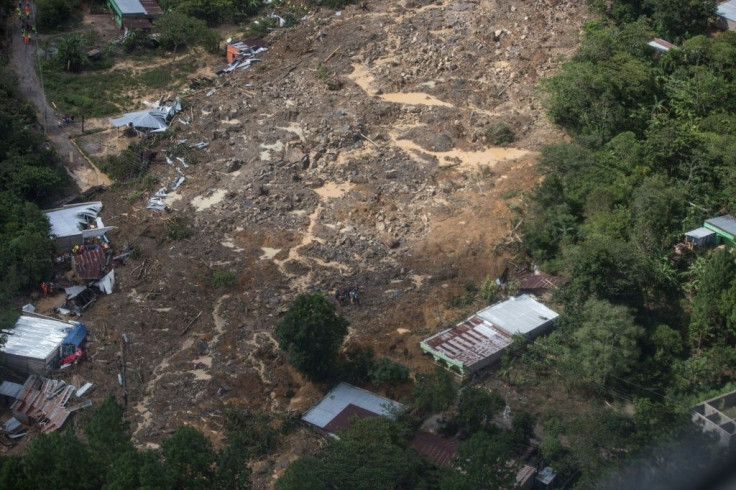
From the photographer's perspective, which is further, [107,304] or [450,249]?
[450,249]

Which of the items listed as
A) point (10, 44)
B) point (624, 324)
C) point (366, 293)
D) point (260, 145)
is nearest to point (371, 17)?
point (260, 145)

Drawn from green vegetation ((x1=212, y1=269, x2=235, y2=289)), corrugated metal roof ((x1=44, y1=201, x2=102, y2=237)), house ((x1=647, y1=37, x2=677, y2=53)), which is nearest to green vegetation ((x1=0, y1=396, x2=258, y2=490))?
green vegetation ((x1=212, y1=269, x2=235, y2=289))

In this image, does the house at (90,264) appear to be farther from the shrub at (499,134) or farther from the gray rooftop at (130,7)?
the gray rooftop at (130,7)

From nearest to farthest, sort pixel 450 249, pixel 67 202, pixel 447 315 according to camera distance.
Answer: pixel 447 315 < pixel 450 249 < pixel 67 202

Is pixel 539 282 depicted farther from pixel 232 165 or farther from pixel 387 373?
pixel 232 165

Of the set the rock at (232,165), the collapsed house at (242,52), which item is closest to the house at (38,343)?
the rock at (232,165)

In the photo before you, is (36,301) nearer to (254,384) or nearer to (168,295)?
(168,295)

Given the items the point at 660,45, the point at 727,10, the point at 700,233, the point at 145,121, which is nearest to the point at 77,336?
the point at 145,121

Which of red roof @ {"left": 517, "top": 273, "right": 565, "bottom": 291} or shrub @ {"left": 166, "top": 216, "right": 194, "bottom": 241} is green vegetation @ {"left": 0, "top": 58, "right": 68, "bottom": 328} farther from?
red roof @ {"left": 517, "top": 273, "right": 565, "bottom": 291}
